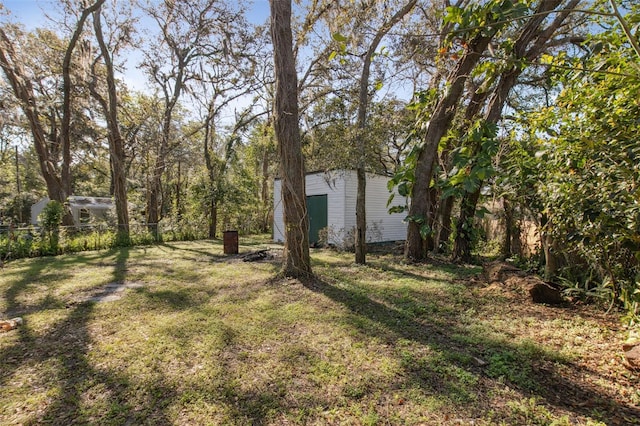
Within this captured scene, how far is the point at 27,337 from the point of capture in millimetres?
2980

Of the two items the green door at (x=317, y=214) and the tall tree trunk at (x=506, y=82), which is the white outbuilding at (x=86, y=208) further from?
the tall tree trunk at (x=506, y=82)

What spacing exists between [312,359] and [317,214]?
317 inches

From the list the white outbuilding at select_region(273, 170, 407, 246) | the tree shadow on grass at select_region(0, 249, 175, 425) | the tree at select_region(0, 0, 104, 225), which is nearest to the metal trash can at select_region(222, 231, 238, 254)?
the white outbuilding at select_region(273, 170, 407, 246)

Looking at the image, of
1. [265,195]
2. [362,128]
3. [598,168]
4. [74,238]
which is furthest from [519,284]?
[265,195]

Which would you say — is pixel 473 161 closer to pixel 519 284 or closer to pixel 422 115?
pixel 422 115

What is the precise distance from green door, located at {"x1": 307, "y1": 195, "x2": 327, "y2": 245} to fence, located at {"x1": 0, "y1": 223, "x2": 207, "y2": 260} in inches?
224

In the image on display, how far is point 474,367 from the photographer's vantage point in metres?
Result: 2.27

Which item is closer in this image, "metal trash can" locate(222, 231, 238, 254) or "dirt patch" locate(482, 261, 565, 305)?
"dirt patch" locate(482, 261, 565, 305)

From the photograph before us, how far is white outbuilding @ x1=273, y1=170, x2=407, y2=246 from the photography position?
938cm

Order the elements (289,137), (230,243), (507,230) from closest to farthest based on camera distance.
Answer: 1. (289,137)
2. (507,230)
3. (230,243)

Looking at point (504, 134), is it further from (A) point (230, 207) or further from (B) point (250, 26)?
(A) point (230, 207)

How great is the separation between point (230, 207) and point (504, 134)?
11374 mm

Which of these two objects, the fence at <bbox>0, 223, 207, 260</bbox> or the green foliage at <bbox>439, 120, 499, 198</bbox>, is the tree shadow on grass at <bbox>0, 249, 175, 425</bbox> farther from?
the fence at <bbox>0, 223, 207, 260</bbox>

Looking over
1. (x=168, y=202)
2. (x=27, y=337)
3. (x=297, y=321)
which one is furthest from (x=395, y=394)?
(x=168, y=202)
